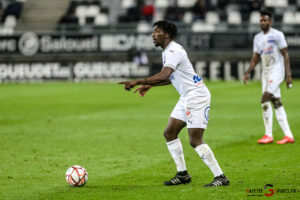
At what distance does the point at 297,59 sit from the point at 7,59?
1328 centimetres

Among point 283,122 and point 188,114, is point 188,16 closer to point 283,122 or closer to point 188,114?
point 283,122

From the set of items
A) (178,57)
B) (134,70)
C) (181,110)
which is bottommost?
(134,70)

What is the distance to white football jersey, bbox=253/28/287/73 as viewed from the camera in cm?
1203

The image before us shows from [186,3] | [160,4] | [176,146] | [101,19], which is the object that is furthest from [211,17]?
[176,146]

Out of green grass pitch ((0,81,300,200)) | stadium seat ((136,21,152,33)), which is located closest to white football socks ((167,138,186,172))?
green grass pitch ((0,81,300,200))

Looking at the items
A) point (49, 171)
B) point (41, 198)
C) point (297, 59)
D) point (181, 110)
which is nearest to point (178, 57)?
point (181, 110)

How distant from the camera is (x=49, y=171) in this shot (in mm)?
9375

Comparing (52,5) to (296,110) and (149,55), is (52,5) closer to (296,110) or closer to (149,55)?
(149,55)

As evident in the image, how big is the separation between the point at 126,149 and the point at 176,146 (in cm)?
350

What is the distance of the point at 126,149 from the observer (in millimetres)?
11656

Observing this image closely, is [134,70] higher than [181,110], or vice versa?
[181,110]

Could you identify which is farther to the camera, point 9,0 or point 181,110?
point 9,0

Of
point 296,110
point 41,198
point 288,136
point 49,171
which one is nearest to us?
point 41,198

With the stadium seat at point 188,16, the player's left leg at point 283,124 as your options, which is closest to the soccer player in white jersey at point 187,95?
the player's left leg at point 283,124
